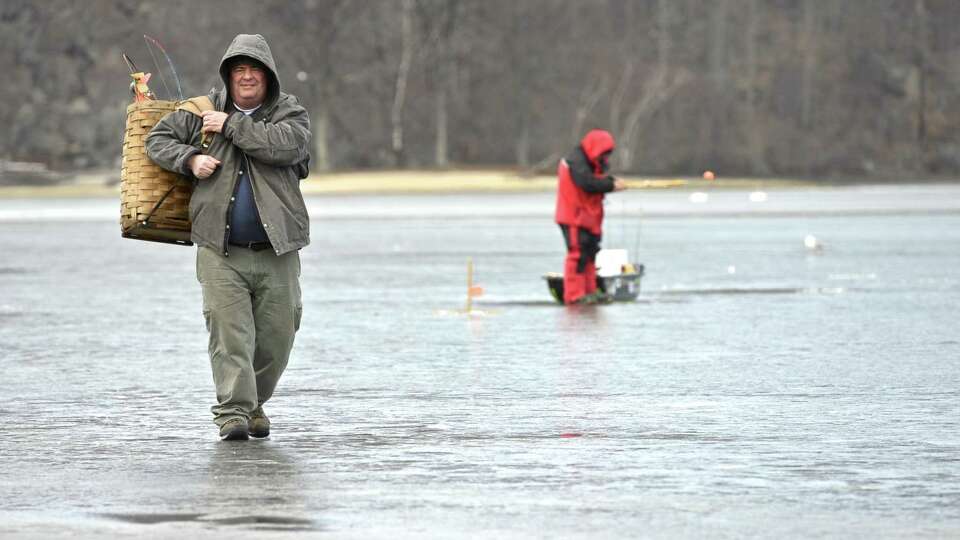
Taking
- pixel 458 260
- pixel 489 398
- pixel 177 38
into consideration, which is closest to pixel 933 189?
pixel 177 38

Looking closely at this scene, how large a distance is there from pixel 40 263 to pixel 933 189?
4380 centimetres

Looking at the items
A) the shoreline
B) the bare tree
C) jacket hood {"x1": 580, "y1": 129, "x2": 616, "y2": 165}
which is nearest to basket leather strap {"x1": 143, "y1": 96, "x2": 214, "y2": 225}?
jacket hood {"x1": 580, "y1": 129, "x2": 616, "y2": 165}

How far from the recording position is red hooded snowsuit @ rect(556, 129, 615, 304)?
17.4 m

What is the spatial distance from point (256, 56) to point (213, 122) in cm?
34

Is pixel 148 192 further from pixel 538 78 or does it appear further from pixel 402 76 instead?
pixel 538 78

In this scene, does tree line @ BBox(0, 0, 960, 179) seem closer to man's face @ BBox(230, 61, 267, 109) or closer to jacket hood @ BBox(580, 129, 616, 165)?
jacket hood @ BBox(580, 129, 616, 165)

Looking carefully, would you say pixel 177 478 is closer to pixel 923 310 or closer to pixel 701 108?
pixel 923 310

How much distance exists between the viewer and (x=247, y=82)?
8.87 meters

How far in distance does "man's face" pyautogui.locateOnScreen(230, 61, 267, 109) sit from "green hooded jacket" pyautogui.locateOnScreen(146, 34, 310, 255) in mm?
45

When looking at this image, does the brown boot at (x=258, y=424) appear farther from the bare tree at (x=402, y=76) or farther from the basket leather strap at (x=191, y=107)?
the bare tree at (x=402, y=76)

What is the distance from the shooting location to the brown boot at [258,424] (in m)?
8.99

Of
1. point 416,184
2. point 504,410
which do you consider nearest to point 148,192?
point 504,410

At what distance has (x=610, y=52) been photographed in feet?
303

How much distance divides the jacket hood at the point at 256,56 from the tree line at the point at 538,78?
6587cm
